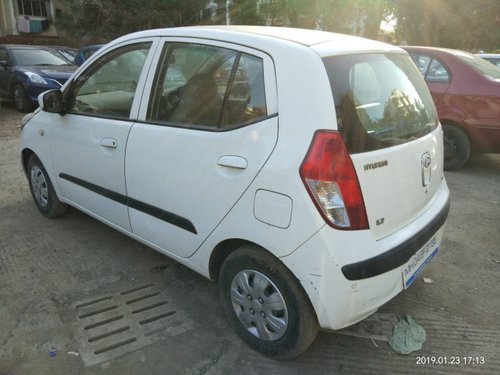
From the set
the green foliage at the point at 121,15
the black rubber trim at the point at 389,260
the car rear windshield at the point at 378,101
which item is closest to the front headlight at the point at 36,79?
the car rear windshield at the point at 378,101

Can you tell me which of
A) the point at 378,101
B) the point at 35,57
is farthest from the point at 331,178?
the point at 35,57

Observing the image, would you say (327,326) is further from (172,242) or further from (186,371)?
(172,242)

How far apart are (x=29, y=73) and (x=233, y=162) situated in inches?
364

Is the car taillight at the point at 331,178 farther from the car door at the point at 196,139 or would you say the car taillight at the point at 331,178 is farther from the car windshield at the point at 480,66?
the car windshield at the point at 480,66

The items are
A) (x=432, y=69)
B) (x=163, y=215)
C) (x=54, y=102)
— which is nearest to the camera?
(x=163, y=215)

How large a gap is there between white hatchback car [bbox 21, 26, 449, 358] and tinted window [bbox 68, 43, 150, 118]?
2 cm

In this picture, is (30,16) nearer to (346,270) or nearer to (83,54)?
(83,54)

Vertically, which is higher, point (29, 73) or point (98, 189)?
point (98, 189)

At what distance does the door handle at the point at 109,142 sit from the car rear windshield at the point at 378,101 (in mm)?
1566

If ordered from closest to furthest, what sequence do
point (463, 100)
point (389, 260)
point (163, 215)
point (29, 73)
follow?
1. point (389, 260)
2. point (163, 215)
3. point (463, 100)
4. point (29, 73)

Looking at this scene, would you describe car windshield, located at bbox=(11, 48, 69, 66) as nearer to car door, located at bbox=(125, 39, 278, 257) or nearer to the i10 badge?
car door, located at bbox=(125, 39, 278, 257)

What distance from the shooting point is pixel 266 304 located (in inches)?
93.6

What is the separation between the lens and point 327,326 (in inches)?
85.8

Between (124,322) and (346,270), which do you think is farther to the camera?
(124,322)
